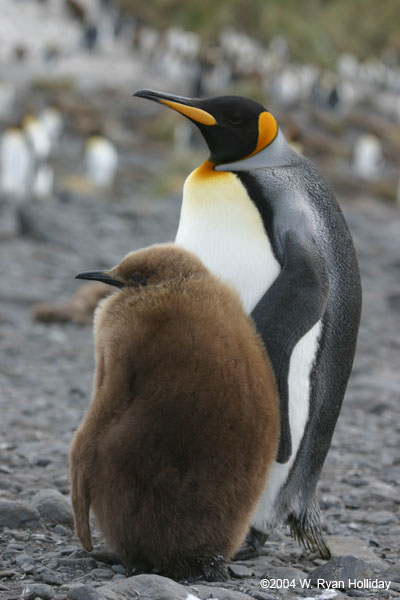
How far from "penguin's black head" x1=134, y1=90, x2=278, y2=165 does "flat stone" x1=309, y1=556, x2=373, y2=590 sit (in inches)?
58.7

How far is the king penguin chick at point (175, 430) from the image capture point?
2668mm

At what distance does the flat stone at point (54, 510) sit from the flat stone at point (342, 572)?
997 mm

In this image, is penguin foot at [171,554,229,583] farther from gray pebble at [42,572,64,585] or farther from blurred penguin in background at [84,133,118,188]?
blurred penguin in background at [84,133,118,188]

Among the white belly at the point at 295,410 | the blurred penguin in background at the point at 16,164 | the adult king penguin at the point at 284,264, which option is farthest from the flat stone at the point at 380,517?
the blurred penguin in background at the point at 16,164

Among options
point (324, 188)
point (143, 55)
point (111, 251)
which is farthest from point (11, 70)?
point (324, 188)

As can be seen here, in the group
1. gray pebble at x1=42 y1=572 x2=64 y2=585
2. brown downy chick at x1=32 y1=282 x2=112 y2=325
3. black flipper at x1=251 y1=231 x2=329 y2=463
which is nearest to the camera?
gray pebble at x1=42 y1=572 x2=64 y2=585

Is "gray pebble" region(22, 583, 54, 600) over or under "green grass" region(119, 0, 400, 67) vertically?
under

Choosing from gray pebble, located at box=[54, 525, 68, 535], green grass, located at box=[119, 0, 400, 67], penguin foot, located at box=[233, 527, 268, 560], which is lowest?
gray pebble, located at box=[54, 525, 68, 535]

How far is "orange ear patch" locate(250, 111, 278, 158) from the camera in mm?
3387

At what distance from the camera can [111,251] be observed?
11.1m

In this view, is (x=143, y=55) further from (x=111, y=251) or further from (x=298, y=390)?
(x=298, y=390)

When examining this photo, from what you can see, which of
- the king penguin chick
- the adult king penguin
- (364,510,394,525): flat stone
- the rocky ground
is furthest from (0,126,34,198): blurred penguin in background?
the king penguin chick

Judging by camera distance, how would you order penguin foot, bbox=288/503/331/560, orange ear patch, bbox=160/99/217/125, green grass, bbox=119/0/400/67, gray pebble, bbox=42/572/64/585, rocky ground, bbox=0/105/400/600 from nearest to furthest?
1. gray pebble, bbox=42/572/64/585
2. rocky ground, bbox=0/105/400/600
3. orange ear patch, bbox=160/99/217/125
4. penguin foot, bbox=288/503/331/560
5. green grass, bbox=119/0/400/67

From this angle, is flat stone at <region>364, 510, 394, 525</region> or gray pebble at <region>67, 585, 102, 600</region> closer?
gray pebble at <region>67, 585, 102, 600</region>
